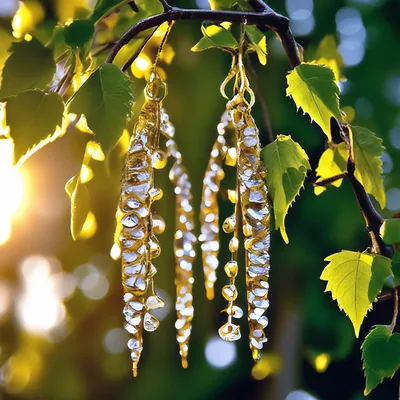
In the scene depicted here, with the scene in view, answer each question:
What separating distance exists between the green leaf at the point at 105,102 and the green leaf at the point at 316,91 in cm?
10

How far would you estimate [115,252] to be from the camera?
0.35 m

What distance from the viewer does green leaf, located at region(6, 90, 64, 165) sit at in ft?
0.99

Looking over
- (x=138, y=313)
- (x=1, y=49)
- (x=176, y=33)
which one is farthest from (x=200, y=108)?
(x=138, y=313)

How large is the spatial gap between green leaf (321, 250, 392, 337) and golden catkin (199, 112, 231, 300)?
8cm

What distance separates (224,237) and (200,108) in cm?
26

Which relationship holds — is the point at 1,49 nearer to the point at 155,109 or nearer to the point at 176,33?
the point at 155,109

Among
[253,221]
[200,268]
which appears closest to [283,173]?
[253,221]

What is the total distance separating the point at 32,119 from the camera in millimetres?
306

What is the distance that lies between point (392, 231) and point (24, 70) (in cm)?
25

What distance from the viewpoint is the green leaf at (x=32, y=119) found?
0.30 m

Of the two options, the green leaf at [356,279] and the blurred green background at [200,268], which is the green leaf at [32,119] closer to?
the green leaf at [356,279]

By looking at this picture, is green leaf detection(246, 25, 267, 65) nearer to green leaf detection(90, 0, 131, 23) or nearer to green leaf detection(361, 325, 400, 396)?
green leaf detection(90, 0, 131, 23)

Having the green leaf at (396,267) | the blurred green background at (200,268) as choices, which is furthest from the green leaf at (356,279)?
the blurred green background at (200,268)

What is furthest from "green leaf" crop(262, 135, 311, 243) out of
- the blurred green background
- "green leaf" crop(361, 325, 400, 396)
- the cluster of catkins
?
the blurred green background
